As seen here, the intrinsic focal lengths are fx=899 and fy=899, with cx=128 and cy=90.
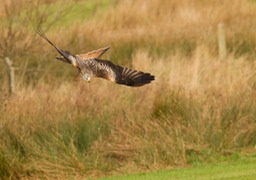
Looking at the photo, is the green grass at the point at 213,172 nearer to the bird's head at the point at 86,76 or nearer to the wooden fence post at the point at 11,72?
the wooden fence post at the point at 11,72

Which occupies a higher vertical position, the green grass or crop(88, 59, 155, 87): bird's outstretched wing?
crop(88, 59, 155, 87): bird's outstretched wing

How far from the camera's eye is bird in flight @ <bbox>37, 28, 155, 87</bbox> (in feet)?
20.3

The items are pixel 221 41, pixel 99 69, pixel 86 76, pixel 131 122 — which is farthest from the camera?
pixel 221 41

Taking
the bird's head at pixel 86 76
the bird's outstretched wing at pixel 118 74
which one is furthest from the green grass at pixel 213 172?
the bird's head at pixel 86 76

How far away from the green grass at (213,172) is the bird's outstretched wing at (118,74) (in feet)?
14.6

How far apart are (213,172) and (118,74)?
501 centimetres

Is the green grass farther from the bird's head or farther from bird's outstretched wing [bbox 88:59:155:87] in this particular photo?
the bird's head

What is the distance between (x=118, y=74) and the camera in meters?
6.68

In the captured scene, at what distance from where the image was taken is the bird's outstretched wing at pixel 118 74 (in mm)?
6395

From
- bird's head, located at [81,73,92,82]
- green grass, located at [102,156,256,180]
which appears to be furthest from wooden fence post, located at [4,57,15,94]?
bird's head, located at [81,73,92,82]

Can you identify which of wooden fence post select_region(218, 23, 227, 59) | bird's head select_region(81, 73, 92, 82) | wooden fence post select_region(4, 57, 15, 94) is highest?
wooden fence post select_region(218, 23, 227, 59)

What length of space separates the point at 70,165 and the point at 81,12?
16254 mm

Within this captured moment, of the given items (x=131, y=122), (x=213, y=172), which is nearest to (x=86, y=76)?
(x=213, y=172)

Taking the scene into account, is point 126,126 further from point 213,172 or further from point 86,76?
point 86,76
